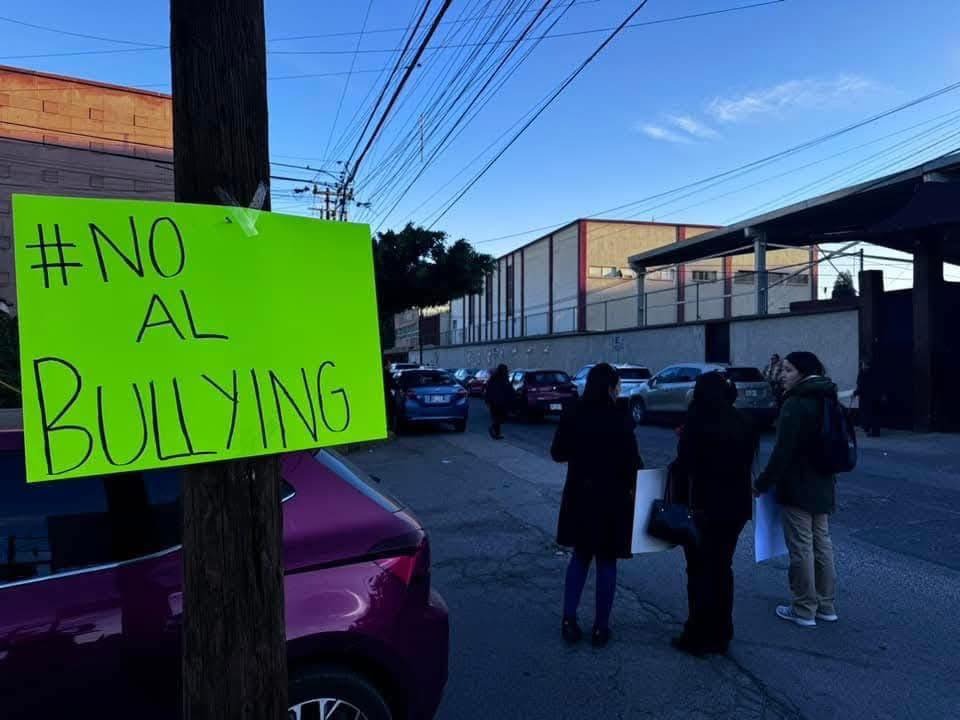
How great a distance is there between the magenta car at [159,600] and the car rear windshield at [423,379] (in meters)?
13.5

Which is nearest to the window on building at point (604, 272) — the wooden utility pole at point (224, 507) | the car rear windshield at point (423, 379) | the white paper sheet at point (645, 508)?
the car rear windshield at point (423, 379)

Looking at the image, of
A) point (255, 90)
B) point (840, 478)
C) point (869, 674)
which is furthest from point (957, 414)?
point (255, 90)

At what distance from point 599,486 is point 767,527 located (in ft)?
4.85

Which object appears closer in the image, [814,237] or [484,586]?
[484,586]

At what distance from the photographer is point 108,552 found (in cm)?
223

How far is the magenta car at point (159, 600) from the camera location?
2.07 m

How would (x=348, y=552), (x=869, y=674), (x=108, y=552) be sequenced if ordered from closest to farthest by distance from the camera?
(x=108, y=552) → (x=348, y=552) → (x=869, y=674)

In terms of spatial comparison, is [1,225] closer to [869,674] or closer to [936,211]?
[869,674]

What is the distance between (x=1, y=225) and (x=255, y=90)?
53.4 ft

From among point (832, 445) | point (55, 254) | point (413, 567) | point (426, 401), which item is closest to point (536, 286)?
point (426, 401)

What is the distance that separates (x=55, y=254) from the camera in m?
1.28

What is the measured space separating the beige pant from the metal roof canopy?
467 inches

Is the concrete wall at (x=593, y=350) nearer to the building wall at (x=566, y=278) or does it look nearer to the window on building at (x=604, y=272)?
the building wall at (x=566, y=278)

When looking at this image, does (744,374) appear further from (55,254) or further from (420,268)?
(55,254)
